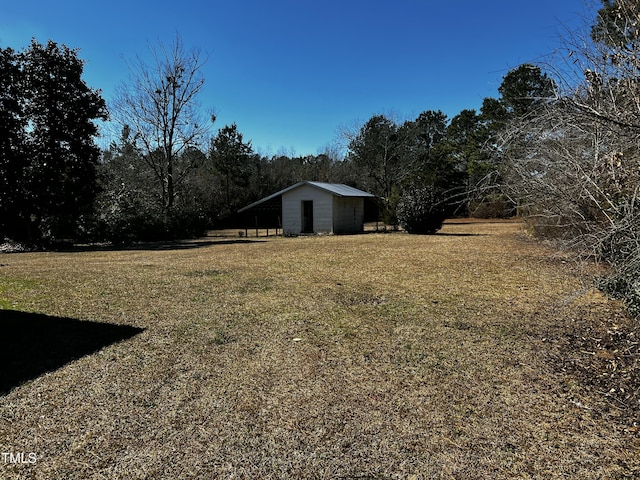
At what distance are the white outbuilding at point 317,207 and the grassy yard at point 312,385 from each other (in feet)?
46.3

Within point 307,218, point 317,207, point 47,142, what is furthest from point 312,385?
point 307,218

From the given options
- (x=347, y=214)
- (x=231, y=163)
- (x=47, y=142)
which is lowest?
(x=347, y=214)

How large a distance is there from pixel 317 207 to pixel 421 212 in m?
5.54

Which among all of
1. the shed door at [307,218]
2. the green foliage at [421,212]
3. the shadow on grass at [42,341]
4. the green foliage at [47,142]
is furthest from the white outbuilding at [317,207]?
the shadow on grass at [42,341]

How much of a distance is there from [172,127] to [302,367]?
23.0 m

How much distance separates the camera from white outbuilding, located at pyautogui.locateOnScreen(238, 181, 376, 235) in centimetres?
2055

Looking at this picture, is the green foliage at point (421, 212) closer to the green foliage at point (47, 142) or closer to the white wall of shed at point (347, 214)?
the white wall of shed at point (347, 214)

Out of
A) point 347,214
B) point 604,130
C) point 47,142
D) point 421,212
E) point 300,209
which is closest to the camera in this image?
point 604,130

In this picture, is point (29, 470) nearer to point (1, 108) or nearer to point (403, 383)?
point (403, 383)

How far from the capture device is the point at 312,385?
323 cm

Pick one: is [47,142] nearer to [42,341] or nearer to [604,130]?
[42,341]

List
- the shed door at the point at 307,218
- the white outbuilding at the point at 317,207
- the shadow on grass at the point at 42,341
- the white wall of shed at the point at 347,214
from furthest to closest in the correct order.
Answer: the shed door at the point at 307,218 < the white wall of shed at the point at 347,214 < the white outbuilding at the point at 317,207 < the shadow on grass at the point at 42,341

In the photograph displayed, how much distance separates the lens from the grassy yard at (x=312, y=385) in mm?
2285

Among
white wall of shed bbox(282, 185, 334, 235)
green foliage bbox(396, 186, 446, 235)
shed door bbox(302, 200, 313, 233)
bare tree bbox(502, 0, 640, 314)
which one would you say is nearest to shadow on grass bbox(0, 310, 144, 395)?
bare tree bbox(502, 0, 640, 314)
